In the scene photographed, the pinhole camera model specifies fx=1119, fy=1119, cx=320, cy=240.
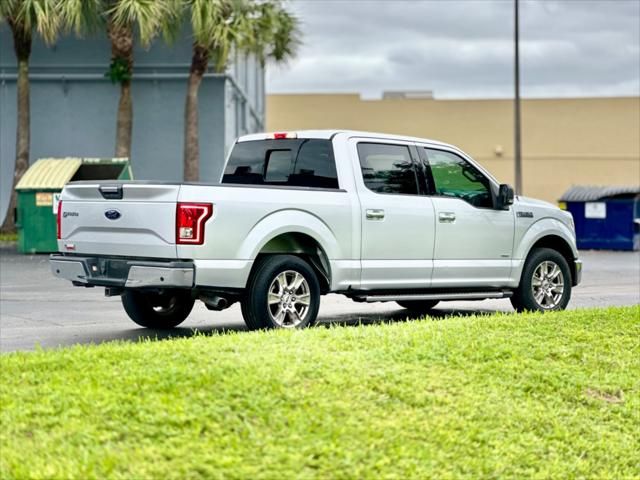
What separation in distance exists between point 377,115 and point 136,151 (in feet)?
71.7

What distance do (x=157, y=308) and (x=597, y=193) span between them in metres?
22.8

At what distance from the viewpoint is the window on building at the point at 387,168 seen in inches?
445

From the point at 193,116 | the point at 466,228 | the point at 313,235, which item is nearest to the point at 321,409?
the point at 313,235

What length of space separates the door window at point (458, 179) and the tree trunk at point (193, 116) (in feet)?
58.8

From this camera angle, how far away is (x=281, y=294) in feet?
34.3

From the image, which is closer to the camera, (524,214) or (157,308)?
(157,308)

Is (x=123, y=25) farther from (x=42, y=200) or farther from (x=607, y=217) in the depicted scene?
(x=607, y=217)

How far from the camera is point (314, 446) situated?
6051 mm

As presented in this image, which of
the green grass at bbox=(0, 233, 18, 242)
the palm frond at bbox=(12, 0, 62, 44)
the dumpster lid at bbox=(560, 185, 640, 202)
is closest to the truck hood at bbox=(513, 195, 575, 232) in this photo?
the palm frond at bbox=(12, 0, 62, 44)

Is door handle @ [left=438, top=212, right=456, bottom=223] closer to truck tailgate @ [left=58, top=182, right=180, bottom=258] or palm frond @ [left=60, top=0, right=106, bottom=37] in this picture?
truck tailgate @ [left=58, top=182, right=180, bottom=258]

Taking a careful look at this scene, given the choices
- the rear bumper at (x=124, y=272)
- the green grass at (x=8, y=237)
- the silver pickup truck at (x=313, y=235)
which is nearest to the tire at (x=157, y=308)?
the silver pickup truck at (x=313, y=235)

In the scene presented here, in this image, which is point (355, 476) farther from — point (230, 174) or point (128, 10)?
point (128, 10)

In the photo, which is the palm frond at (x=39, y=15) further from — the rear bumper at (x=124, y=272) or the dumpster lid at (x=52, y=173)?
the rear bumper at (x=124, y=272)

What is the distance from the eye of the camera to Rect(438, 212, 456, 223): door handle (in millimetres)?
11766
